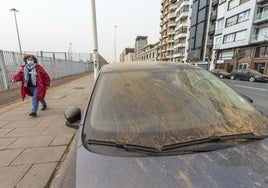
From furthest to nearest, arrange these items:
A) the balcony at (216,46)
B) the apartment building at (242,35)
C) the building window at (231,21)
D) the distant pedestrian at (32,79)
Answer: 1. the balcony at (216,46)
2. the building window at (231,21)
3. the apartment building at (242,35)
4. the distant pedestrian at (32,79)

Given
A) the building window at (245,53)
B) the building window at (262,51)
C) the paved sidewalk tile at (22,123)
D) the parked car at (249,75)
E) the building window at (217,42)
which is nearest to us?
the paved sidewalk tile at (22,123)

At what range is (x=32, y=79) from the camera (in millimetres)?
4789

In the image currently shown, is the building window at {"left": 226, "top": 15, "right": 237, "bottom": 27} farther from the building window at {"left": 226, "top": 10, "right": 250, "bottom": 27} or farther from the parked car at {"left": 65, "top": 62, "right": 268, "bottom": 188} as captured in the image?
the parked car at {"left": 65, "top": 62, "right": 268, "bottom": 188}

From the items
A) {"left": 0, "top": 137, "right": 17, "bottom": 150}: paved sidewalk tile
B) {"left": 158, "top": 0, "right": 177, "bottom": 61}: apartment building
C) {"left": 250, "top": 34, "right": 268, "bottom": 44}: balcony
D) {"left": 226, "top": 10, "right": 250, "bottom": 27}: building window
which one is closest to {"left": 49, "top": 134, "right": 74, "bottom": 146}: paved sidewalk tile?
{"left": 0, "top": 137, "right": 17, "bottom": 150}: paved sidewalk tile

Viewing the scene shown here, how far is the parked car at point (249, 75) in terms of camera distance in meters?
19.6

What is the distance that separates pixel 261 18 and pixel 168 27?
40.9m

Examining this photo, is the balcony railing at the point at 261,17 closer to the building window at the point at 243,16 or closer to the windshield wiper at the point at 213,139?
the building window at the point at 243,16

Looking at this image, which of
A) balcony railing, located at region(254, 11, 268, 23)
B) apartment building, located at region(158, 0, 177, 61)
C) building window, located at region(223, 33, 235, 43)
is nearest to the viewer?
balcony railing, located at region(254, 11, 268, 23)

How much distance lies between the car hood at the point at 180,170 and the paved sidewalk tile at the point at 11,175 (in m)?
1.69

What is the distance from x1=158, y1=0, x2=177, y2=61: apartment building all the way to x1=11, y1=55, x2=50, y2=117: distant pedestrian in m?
60.3

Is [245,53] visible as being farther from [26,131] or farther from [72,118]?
[72,118]

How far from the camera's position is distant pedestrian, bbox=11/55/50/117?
4.69m

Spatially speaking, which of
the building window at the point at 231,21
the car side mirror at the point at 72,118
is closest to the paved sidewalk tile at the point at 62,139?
the car side mirror at the point at 72,118

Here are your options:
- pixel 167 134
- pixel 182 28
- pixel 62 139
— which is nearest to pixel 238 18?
pixel 182 28
